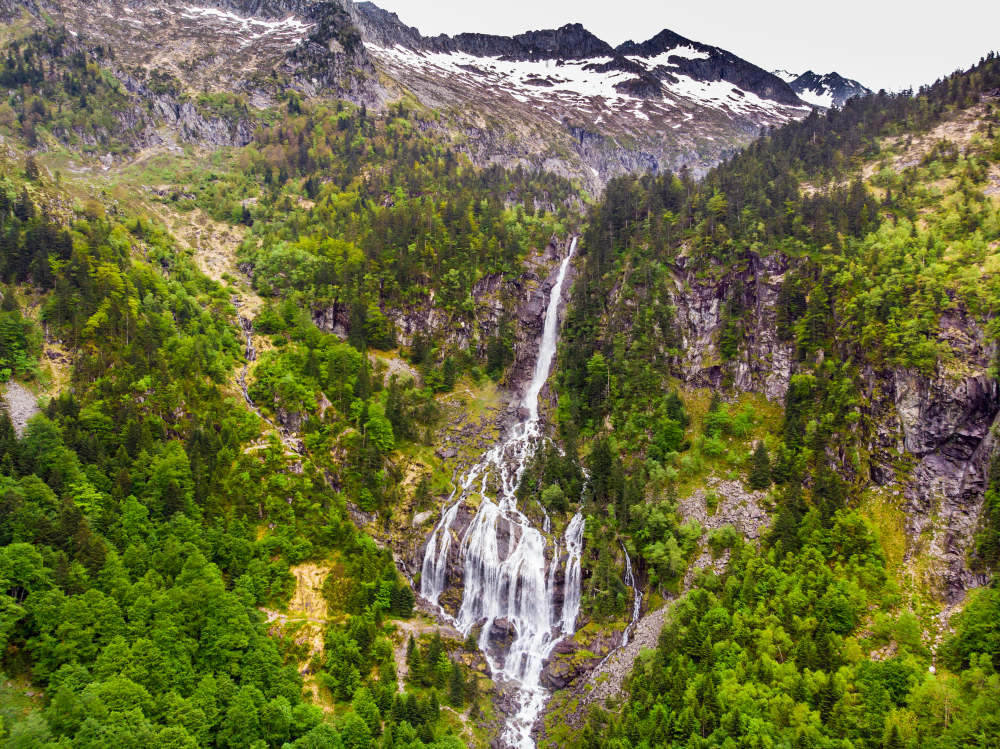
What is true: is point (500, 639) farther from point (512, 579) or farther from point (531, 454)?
point (531, 454)

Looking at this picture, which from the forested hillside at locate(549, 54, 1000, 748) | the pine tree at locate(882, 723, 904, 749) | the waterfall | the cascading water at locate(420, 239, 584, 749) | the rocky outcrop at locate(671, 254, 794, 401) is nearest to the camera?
the pine tree at locate(882, 723, 904, 749)

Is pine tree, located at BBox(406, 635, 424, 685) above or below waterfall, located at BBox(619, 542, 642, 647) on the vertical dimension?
below

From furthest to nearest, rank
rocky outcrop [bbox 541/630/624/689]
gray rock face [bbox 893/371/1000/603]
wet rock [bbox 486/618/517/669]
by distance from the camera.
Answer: wet rock [bbox 486/618/517/669] < rocky outcrop [bbox 541/630/624/689] < gray rock face [bbox 893/371/1000/603]

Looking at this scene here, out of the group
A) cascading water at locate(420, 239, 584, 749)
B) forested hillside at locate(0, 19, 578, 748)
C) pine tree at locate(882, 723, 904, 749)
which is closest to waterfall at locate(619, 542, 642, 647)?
cascading water at locate(420, 239, 584, 749)

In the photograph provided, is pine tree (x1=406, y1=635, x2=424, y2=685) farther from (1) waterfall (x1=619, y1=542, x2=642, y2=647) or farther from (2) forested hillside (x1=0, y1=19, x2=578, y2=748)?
(1) waterfall (x1=619, y1=542, x2=642, y2=647)

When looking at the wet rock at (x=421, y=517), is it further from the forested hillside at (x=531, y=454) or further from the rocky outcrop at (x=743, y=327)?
the rocky outcrop at (x=743, y=327)

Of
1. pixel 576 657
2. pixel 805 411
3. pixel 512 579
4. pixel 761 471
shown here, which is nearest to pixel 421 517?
pixel 512 579

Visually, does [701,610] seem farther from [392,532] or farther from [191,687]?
[191,687]
